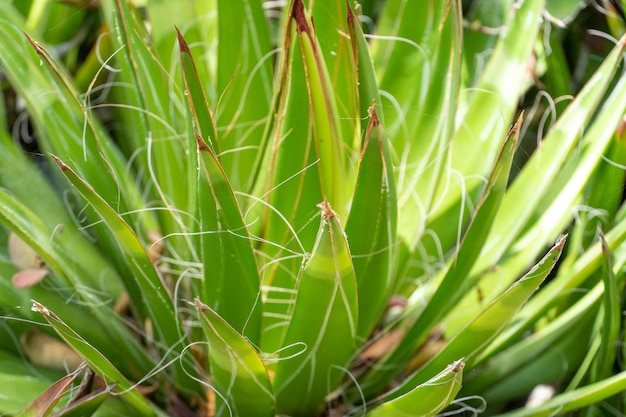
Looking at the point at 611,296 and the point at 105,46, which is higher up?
the point at 105,46

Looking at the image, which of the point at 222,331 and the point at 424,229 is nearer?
the point at 222,331

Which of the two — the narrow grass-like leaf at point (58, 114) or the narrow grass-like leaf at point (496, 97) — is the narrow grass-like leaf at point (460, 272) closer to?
the narrow grass-like leaf at point (496, 97)

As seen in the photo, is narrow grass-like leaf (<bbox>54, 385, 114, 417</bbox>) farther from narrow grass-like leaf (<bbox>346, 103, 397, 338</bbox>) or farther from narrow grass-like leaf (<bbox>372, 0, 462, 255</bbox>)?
narrow grass-like leaf (<bbox>372, 0, 462, 255</bbox>)

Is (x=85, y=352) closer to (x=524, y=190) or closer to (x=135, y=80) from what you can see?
(x=135, y=80)

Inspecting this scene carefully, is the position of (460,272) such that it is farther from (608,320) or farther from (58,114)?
(58,114)

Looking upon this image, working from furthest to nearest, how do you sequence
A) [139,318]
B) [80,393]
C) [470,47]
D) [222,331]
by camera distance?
1. [470,47]
2. [139,318]
3. [80,393]
4. [222,331]

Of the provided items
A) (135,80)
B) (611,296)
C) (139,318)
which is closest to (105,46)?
(135,80)

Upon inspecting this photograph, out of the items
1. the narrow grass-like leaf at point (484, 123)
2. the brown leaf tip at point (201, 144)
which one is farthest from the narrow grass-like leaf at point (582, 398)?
the brown leaf tip at point (201, 144)

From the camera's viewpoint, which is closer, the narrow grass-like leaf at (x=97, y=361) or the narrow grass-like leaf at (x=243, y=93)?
the narrow grass-like leaf at (x=97, y=361)
